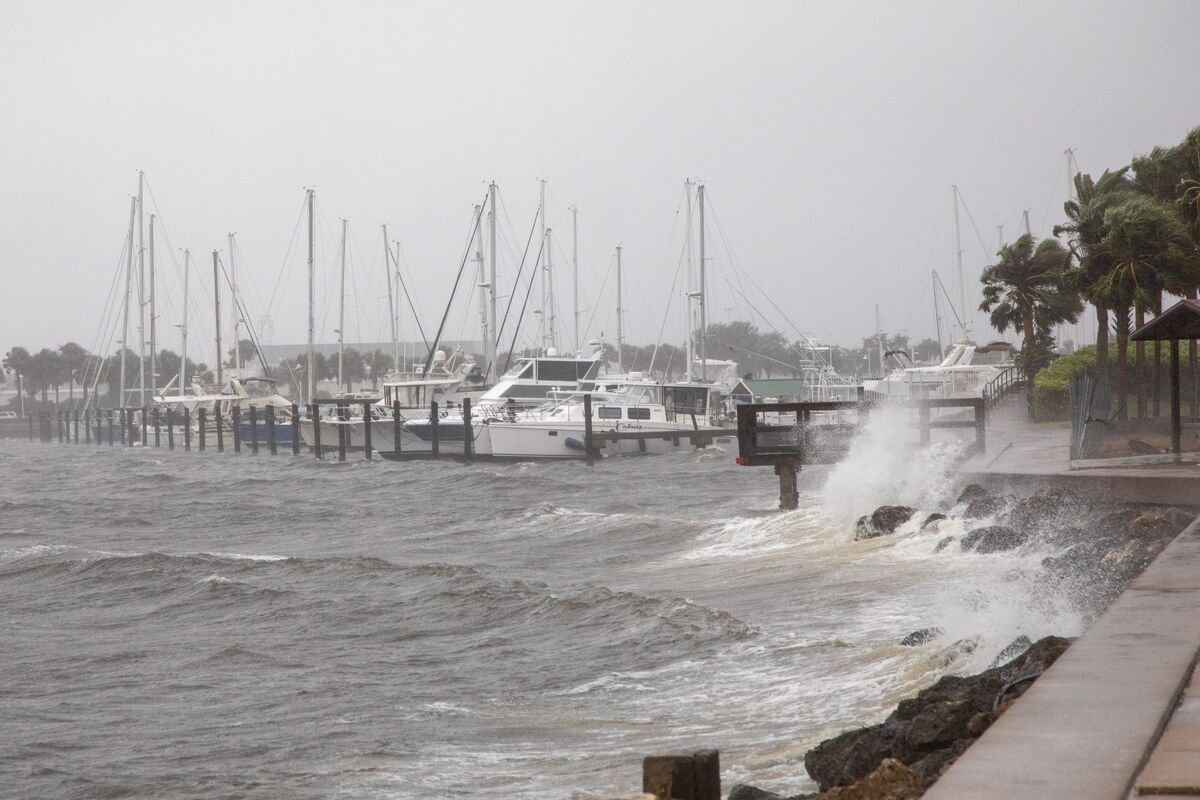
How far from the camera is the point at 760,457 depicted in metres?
23.8

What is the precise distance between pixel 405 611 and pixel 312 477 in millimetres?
33970

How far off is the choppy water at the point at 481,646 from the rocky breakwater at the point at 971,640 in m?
0.40

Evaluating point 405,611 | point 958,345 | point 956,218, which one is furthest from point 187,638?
point 956,218

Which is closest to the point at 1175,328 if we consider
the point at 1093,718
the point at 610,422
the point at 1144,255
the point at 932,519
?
the point at 932,519

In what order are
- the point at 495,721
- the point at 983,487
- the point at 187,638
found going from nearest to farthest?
the point at 495,721, the point at 187,638, the point at 983,487

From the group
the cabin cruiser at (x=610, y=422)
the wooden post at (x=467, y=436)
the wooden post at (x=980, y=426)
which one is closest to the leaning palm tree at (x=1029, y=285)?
the cabin cruiser at (x=610, y=422)

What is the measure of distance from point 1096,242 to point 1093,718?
28.5 m

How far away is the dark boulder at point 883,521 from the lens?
17.8 metres

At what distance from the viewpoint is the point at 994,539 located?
48.6ft

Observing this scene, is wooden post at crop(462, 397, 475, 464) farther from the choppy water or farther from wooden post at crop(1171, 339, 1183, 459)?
wooden post at crop(1171, 339, 1183, 459)

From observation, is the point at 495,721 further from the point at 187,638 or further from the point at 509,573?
the point at 509,573

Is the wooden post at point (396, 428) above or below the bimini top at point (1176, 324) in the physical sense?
Result: below

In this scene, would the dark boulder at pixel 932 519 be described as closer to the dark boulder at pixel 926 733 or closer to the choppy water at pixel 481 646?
the choppy water at pixel 481 646

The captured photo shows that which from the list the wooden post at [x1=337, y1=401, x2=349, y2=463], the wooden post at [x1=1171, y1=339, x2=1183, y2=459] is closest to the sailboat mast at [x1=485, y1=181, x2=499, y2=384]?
the wooden post at [x1=337, y1=401, x2=349, y2=463]
